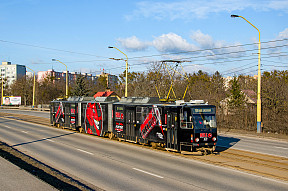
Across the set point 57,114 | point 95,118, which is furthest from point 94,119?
point 57,114

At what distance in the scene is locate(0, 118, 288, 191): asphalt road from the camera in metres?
10.8

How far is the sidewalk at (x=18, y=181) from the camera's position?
9.28 m

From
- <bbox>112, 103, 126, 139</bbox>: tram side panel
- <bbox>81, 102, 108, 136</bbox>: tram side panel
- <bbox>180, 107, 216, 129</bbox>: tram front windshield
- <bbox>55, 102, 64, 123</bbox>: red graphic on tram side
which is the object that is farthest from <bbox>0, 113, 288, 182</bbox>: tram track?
<bbox>55, 102, 64, 123</bbox>: red graphic on tram side

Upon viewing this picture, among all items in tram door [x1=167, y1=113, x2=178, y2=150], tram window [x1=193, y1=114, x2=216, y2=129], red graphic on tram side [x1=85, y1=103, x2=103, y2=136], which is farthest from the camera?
red graphic on tram side [x1=85, y1=103, x2=103, y2=136]

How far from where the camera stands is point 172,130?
17641 millimetres

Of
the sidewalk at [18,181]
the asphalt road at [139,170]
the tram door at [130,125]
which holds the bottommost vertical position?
the asphalt road at [139,170]

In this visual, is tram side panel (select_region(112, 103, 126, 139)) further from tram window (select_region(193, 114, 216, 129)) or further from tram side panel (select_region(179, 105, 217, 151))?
tram window (select_region(193, 114, 216, 129))

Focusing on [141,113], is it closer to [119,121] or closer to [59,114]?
[119,121]

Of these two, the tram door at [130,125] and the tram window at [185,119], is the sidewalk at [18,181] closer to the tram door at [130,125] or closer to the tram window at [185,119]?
the tram window at [185,119]

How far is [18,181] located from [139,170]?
523 centimetres

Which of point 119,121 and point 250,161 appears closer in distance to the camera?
point 250,161

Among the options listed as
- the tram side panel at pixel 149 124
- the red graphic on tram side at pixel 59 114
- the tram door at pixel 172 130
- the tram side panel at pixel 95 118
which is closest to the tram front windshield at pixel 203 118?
the tram door at pixel 172 130

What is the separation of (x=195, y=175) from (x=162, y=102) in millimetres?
8261

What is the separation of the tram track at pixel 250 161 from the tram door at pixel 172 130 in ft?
2.37
